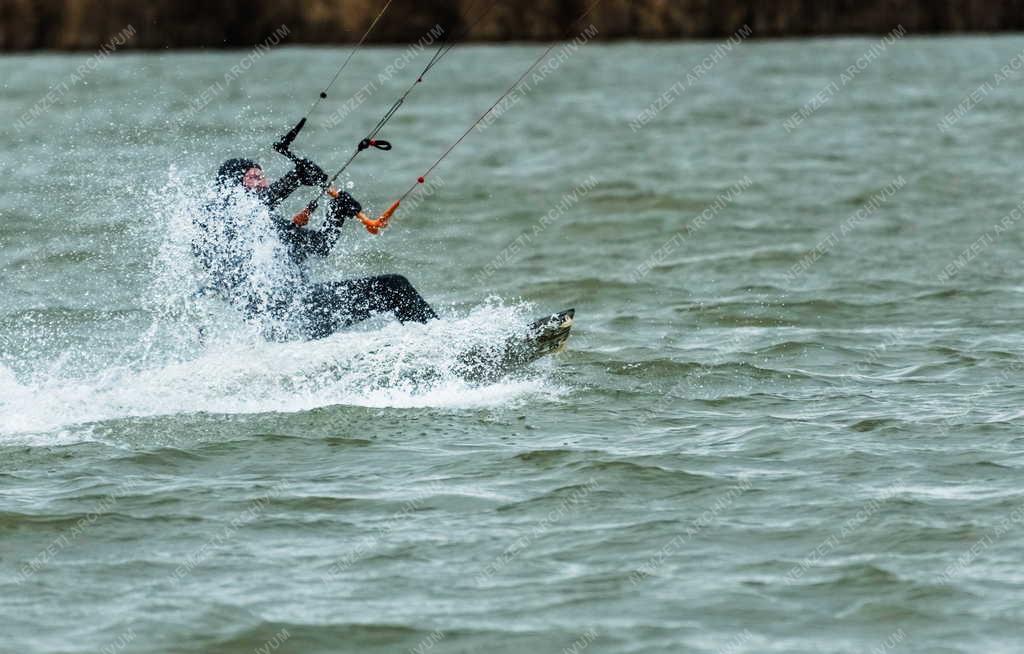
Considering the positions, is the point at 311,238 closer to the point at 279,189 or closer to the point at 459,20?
the point at 279,189

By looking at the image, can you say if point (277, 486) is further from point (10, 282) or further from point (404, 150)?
point (404, 150)

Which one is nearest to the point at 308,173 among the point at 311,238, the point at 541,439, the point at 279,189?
the point at 279,189

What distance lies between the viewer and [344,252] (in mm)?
18016

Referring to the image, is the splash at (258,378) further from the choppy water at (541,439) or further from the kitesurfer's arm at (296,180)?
the kitesurfer's arm at (296,180)

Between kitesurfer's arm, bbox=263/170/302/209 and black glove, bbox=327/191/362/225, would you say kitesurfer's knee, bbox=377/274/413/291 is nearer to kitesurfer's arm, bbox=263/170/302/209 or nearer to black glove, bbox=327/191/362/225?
black glove, bbox=327/191/362/225

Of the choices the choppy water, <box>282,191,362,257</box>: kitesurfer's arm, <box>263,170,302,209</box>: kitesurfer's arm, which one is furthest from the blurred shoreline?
<box>263,170,302,209</box>: kitesurfer's arm

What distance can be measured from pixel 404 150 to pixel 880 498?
20.3 metres

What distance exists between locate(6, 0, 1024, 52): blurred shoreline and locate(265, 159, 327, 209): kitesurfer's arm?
119 feet

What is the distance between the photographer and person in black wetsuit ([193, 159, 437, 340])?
440 inches

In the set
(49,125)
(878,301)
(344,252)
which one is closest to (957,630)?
(878,301)

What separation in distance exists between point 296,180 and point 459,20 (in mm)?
40103

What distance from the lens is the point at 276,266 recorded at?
1153cm

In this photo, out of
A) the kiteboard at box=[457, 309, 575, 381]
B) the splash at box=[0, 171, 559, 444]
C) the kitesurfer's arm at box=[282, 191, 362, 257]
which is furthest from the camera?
the kiteboard at box=[457, 309, 575, 381]

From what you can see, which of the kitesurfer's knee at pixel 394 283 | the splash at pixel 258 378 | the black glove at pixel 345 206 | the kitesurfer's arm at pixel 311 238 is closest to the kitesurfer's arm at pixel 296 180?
the black glove at pixel 345 206
